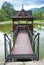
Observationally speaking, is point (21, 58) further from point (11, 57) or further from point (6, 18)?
point (6, 18)

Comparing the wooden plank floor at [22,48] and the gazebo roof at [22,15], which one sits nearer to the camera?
the wooden plank floor at [22,48]

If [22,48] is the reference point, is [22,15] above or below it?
above

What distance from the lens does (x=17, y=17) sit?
18.2 m

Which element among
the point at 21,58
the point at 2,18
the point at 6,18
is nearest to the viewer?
the point at 21,58

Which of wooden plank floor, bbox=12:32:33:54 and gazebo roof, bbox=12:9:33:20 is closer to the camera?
wooden plank floor, bbox=12:32:33:54

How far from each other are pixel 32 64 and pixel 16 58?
177cm

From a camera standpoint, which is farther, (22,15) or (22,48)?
(22,15)

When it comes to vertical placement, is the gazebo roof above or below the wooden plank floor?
above

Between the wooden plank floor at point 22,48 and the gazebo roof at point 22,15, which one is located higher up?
the gazebo roof at point 22,15

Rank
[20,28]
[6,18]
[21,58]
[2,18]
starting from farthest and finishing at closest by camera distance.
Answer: [6,18] → [2,18] → [20,28] → [21,58]

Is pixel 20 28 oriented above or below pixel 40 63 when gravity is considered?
below

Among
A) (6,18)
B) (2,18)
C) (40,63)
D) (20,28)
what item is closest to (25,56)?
(40,63)

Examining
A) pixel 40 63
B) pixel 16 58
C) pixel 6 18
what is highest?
pixel 40 63

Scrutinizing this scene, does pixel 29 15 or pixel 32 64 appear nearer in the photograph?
pixel 32 64
